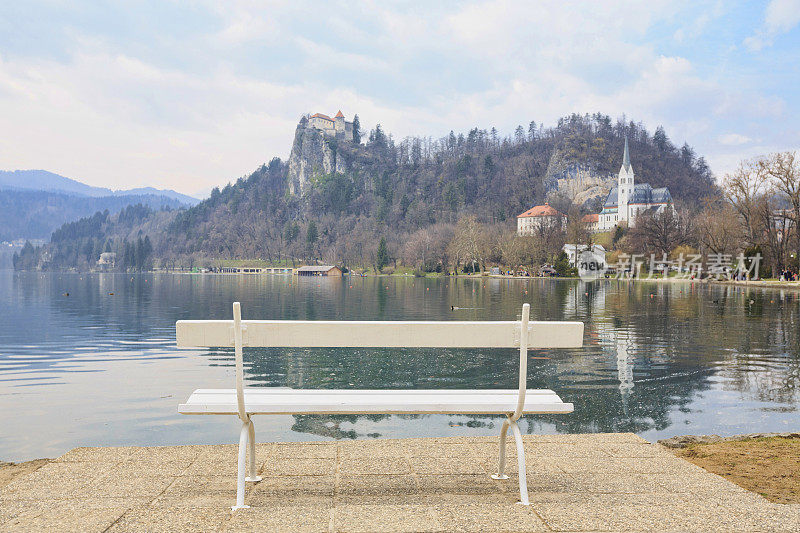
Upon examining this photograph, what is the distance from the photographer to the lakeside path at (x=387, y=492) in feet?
12.2

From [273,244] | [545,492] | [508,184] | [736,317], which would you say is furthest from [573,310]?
[273,244]

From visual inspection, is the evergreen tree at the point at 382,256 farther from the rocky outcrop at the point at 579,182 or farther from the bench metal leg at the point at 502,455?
the bench metal leg at the point at 502,455

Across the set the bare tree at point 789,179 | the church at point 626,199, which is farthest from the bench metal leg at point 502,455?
the church at point 626,199

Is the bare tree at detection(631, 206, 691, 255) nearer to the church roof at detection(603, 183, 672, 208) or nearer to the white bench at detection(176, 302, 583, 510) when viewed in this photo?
the church roof at detection(603, 183, 672, 208)

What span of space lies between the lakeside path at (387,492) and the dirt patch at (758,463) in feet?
1.35

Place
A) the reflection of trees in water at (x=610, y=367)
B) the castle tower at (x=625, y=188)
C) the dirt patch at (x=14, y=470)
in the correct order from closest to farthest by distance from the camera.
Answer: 1. the dirt patch at (x=14, y=470)
2. the reflection of trees in water at (x=610, y=367)
3. the castle tower at (x=625, y=188)

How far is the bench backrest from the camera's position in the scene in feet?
14.3

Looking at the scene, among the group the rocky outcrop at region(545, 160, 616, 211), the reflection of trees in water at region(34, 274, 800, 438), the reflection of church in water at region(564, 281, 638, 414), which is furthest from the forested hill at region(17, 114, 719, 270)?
the reflection of trees in water at region(34, 274, 800, 438)

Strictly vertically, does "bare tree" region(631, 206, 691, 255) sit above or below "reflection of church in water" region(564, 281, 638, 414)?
above

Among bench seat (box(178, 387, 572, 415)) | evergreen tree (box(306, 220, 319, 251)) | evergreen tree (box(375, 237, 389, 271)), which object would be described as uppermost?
evergreen tree (box(306, 220, 319, 251))

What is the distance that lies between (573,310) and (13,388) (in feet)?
93.2

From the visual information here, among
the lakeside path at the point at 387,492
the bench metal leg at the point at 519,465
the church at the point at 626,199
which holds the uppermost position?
the church at the point at 626,199

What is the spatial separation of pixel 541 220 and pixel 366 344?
126 meters

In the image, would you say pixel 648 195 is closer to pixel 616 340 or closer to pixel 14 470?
pixel 616 340
